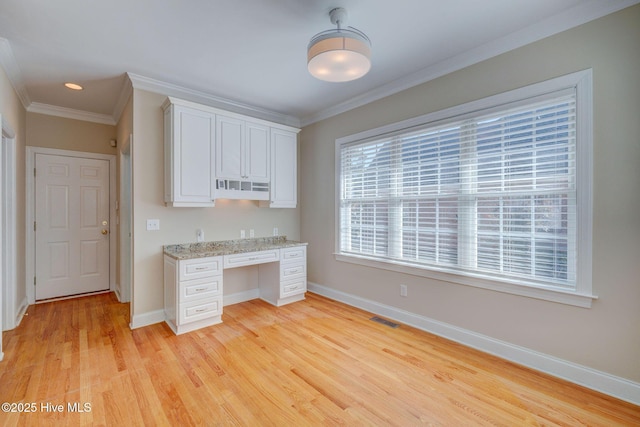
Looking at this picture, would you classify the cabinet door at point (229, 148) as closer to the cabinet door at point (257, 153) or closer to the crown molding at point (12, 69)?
the cabinet door at point (257, 153)

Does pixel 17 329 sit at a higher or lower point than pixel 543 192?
lower

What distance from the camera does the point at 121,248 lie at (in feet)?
13.0

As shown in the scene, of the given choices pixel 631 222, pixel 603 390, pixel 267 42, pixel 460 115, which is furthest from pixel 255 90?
pixel 603 390

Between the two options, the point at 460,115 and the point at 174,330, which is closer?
the point at 460,115

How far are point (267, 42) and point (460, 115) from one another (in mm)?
1919

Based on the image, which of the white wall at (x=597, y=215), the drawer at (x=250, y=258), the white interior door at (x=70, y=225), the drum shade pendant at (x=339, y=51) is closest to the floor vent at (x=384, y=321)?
the white wall at (x=597, y=215)

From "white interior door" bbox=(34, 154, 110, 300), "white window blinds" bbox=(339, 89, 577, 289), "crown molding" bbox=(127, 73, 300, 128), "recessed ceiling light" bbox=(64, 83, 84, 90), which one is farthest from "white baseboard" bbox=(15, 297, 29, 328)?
"white window blinds" bbox=(339, 89, 577, 289)

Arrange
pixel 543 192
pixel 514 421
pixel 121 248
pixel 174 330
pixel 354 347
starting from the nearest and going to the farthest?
pixel 514 421 < pixel 543 192 < pixel 354 347 < pixel 174 330 < pixel 121 248

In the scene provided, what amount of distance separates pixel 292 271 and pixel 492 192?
2529mm

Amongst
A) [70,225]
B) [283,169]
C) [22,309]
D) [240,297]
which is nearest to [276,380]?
[240,297]

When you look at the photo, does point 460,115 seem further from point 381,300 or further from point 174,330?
point 174,330

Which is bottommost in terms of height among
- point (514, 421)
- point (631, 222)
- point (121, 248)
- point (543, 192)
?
point (514, 421)

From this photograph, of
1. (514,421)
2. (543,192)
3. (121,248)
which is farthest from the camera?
(121,248)

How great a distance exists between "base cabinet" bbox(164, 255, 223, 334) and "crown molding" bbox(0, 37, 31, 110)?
2283mm
